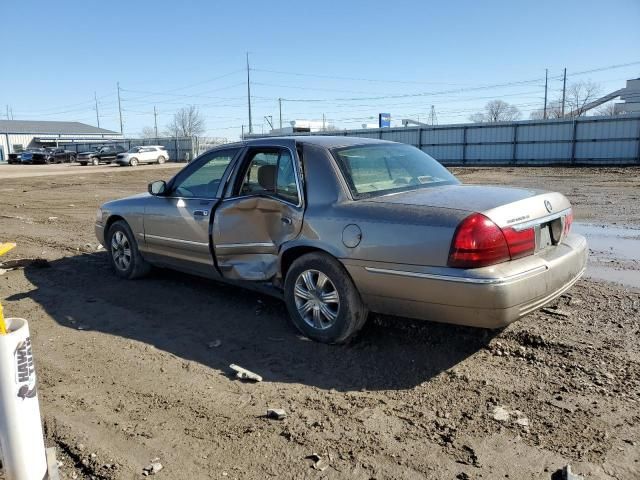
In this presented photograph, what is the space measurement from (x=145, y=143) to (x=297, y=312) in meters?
56.5

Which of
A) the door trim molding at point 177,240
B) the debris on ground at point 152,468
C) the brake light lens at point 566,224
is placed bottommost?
the debris on ground at point 152,468

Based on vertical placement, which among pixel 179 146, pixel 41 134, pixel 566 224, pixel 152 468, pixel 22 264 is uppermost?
pixel 41 134

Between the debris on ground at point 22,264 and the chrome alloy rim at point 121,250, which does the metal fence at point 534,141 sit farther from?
the chrome alloy rim at point 121,250

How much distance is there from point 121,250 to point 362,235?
12.3ft

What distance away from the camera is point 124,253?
649 cm

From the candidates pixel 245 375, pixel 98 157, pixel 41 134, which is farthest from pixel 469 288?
pixel 41 134

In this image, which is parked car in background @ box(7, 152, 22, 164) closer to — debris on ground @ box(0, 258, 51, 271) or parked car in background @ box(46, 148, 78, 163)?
parked car in background @ box(46, 148, 78, 163)

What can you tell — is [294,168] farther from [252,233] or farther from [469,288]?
[469,288]

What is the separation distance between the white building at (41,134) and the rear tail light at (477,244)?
7367 centimetres

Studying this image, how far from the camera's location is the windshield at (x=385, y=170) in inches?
170

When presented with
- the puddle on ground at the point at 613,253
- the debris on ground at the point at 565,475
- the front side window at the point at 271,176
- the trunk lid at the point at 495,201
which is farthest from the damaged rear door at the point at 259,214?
the puddle on ground at the point at 613,253

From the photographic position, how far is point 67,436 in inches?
122

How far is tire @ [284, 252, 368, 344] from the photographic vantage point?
4.05 meters

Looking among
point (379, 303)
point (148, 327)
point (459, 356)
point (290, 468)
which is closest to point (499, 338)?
point (459, 356)
